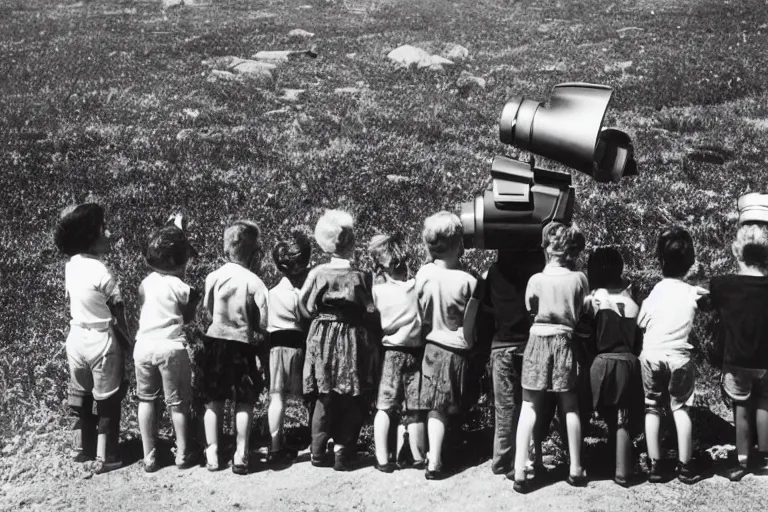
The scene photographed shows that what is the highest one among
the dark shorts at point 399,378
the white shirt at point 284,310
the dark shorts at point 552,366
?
the white shirt at point 284,310

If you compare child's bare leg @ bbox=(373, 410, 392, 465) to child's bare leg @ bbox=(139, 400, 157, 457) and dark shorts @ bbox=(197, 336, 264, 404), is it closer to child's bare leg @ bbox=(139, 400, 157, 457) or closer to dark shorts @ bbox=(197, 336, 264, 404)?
dark shorts @ bbox=(197, 336, 264, 404)

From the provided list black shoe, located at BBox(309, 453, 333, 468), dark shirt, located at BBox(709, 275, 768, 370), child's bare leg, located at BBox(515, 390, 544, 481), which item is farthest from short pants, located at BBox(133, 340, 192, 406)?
dark shirt, located at BBox(709, 275, 768, 370)

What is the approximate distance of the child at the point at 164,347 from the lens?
19.1 ft

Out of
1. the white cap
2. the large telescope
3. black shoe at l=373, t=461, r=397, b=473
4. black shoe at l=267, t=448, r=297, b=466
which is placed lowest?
black shoe at l=267, t=448, r=297, b=466

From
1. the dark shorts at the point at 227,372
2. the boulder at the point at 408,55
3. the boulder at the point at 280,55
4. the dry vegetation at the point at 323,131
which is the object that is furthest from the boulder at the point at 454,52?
the dark shorts at the point at 227,372

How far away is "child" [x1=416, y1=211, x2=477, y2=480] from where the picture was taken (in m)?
5.69

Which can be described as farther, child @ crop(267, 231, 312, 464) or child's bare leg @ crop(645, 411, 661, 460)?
child @ crop(267, 231, 312, 464)

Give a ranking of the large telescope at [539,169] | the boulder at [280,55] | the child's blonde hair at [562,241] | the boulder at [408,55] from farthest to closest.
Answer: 1. the boulder at [280,55]
2. the boulder at [408,55]
3. the child's blonde hair at [562,241]
4. the large telescope at [539,169]

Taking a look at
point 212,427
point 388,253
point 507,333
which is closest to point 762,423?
point 507,333

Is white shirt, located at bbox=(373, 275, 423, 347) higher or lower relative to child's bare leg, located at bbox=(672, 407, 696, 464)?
higher

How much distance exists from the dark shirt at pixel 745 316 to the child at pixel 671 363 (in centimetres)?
16

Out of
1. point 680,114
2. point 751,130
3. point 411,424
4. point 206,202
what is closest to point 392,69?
point 680,114

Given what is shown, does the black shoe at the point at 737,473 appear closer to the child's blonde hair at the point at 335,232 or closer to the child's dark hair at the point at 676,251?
the child's dark hair at the point at 676,251

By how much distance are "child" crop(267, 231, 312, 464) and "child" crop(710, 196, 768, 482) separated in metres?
2.79
